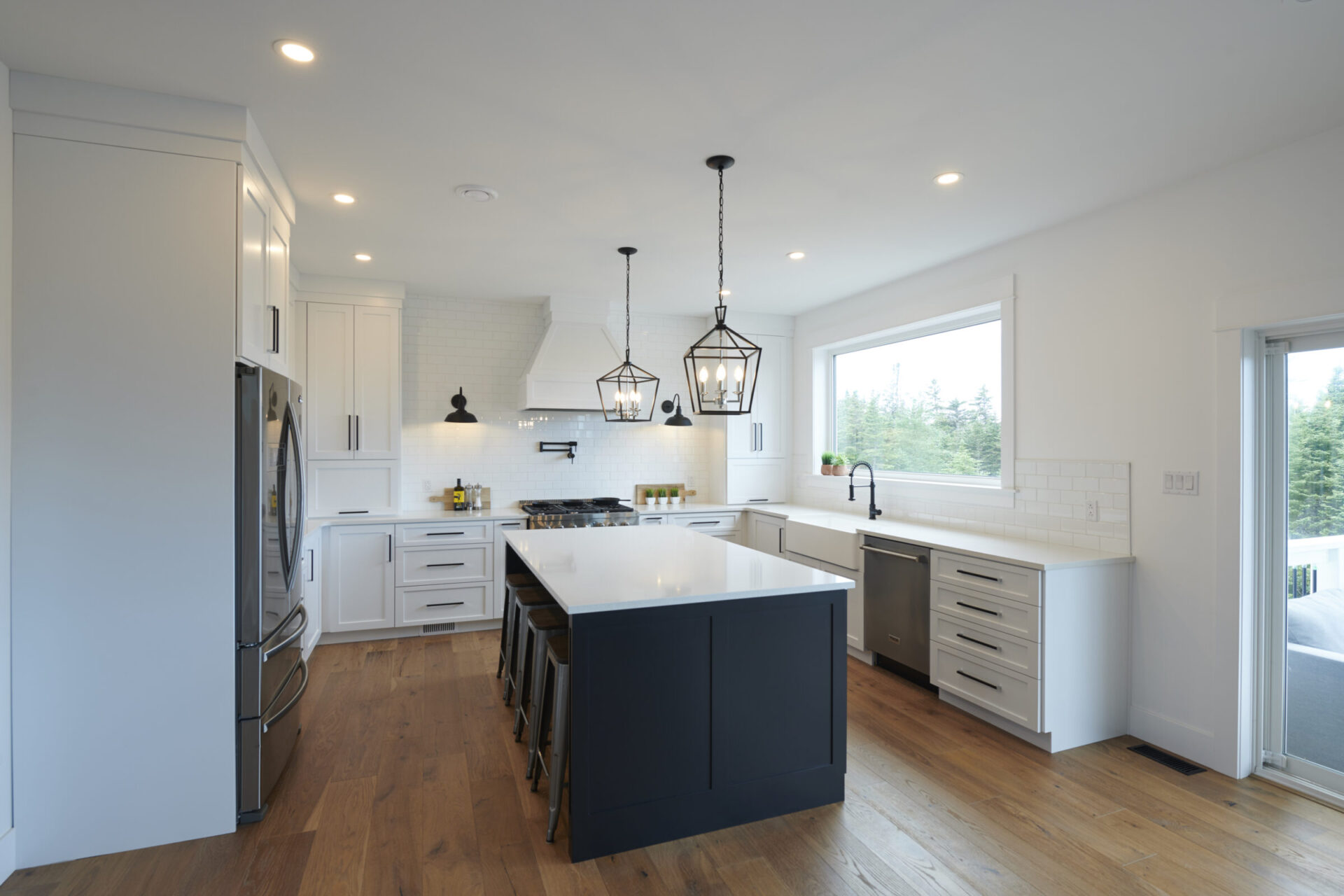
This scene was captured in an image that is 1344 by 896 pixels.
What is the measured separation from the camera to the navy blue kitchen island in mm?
2312

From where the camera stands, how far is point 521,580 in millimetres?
3910

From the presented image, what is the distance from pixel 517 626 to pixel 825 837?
1.87 metres

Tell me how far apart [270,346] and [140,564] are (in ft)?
3.11

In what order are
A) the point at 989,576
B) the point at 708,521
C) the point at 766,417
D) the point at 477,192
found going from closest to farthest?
1. the point at 477,192
2. the point at 989,576
3. the point at 708,521
4. the point at 766,417

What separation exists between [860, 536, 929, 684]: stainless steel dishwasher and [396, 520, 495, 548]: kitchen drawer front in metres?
2.70

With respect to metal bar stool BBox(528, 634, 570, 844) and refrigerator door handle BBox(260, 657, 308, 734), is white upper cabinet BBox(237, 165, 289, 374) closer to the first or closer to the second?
refrigerator door handle BBox(260, 657, 308, 734)

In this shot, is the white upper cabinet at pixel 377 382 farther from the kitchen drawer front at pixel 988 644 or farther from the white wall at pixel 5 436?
the kitchen drawer front at pixel 988 644

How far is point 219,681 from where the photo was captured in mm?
2428

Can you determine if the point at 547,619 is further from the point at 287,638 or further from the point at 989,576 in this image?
the point at 989,576

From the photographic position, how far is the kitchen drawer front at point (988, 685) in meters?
3.13

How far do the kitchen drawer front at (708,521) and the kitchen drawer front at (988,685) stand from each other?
231 centimetres

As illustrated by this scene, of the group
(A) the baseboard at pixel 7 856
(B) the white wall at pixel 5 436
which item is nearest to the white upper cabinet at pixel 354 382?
(B) the white wall at pixel 5 436

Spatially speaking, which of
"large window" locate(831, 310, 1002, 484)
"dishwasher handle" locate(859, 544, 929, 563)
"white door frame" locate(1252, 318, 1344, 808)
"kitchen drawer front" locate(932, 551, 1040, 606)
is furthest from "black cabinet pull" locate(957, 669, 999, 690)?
"large window" locate(831, 310, 1002, 484)

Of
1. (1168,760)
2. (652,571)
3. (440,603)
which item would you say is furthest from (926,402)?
(440,603)
